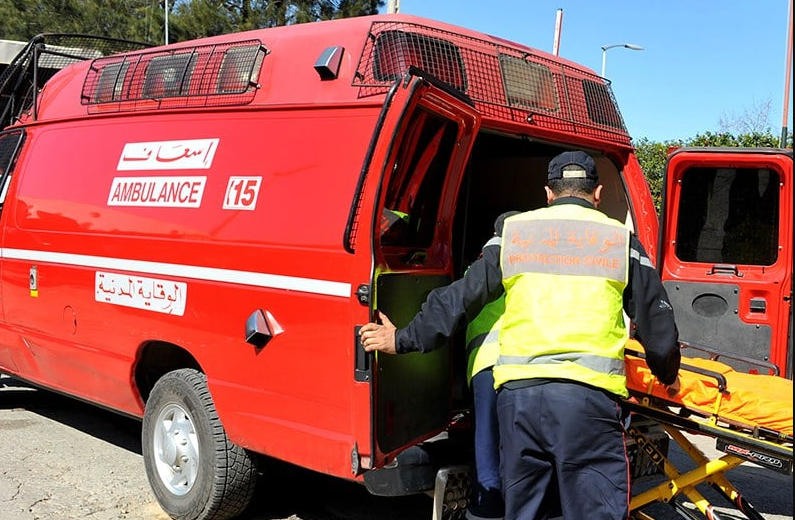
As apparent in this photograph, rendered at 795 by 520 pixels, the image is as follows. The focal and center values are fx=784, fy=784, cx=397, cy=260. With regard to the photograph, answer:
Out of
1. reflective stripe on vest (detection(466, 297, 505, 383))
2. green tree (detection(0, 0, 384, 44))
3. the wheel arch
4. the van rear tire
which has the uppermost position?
green tree (detection(0, 0, 384, 44))

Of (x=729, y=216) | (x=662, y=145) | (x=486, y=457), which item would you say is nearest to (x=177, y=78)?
(x=486, y=457)

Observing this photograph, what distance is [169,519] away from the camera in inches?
171

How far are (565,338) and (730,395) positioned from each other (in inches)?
37.1

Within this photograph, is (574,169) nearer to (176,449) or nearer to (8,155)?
(176,449)

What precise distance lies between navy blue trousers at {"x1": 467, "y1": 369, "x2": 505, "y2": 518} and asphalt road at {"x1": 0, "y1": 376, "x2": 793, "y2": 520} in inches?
44.6

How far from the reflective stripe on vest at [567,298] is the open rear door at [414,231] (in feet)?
1.74

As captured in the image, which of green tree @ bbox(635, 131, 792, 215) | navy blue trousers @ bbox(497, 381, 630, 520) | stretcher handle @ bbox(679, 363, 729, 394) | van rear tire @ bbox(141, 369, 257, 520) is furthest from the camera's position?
green tree @ bbox(635, 131, 792, 215)

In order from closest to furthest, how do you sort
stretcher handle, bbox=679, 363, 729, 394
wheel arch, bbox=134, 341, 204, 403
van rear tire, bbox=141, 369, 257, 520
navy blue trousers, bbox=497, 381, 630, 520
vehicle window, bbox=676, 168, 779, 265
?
navy blue trousers, bbox=497, 381, 630, 520 → stretcher handle, bbox=679, 363, 729, 394 → van rear tire, bbox=141, 369, 257, 520 → wheel arch, bbox=134, 341, 204, 403 → vehicle window, bbox=676, 168, 779, 265

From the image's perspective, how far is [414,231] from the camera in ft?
12.4

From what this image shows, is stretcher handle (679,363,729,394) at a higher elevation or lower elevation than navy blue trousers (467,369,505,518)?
higher

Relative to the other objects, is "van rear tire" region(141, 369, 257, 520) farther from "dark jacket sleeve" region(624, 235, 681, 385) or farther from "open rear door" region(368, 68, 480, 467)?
"dark jacket sleeve" region(624, 235, 681, 385)

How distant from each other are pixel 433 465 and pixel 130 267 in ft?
6.68

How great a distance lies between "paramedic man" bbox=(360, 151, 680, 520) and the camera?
2.89m

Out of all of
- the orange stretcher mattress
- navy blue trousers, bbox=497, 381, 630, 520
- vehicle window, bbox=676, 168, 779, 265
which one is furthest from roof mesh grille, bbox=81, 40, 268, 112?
vehicle window, bbox=676, 168, 779, 265
